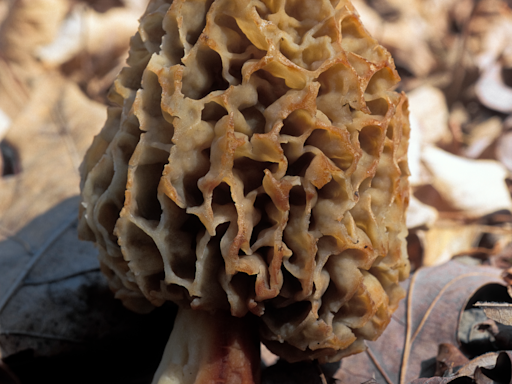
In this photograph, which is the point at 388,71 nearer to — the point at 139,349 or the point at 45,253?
the point at 139,349

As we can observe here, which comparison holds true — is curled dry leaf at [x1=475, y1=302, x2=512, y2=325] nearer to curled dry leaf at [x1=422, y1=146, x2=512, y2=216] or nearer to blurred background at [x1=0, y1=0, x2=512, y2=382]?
blurred background at [x1=0, y1=0, x2=512, y2=382]

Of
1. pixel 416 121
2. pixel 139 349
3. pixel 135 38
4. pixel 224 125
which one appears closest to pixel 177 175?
pixel 224 125

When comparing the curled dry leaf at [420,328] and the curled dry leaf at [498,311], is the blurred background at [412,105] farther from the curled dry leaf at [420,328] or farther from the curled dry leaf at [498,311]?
the curled dry leaf at [498,311]

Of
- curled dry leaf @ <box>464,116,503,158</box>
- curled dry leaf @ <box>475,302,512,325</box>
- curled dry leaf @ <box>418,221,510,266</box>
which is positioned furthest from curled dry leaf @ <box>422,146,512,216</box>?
curled dry leaf @ <box>475,302,512,325</box>

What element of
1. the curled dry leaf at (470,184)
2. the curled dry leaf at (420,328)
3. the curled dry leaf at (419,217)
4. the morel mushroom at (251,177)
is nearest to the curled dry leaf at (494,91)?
the curled dry leaf at (470,184)

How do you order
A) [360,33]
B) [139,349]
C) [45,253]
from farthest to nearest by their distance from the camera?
[45,253] < [139,349] < [360,33]

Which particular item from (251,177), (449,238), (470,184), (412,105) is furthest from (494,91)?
(251,177)
